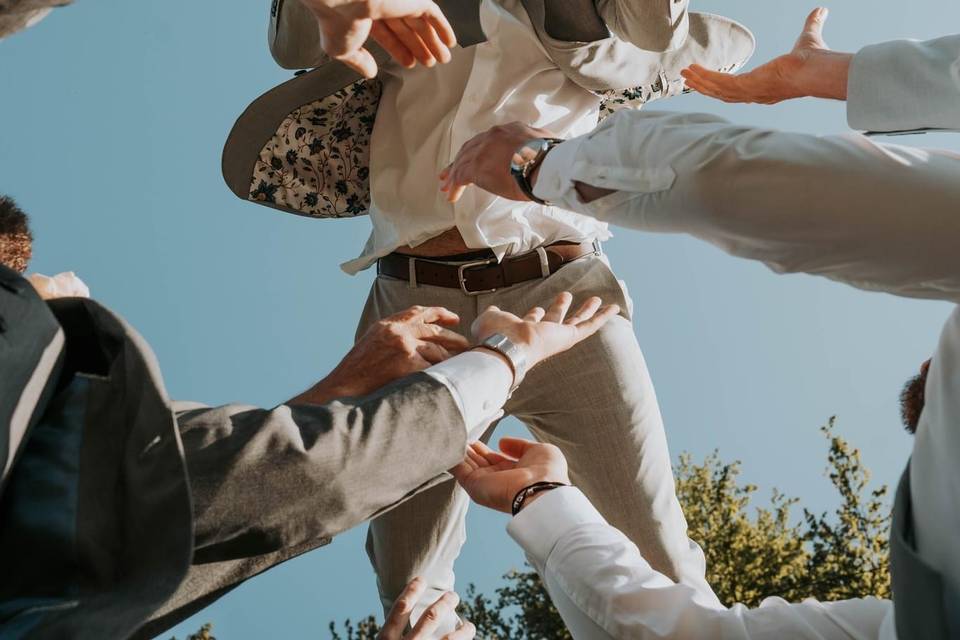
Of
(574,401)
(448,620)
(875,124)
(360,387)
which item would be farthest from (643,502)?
(875,124)

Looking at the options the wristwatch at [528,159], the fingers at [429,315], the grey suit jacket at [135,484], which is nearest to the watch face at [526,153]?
the wristwatch at [528,159]

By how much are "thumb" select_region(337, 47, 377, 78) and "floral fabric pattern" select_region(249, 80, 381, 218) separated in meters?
0.87

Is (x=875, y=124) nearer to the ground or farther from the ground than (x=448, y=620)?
farther from the ground

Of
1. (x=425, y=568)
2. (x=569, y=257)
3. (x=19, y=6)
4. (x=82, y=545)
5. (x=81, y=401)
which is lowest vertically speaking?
(x=425, y=568)

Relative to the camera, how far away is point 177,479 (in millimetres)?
1553

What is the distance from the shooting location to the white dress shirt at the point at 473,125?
10.4 feet

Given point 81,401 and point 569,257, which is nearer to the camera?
point 81,401

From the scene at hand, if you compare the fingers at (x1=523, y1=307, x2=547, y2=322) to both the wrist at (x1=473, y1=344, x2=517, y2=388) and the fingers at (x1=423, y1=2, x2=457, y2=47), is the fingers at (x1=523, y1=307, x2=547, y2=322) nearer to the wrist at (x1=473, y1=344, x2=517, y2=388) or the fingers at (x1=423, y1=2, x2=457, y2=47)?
the wrist at (x1=473, y1=344, x2=517, y2=388)

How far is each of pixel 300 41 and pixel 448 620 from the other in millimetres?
1797

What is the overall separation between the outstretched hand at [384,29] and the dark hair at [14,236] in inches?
41.2

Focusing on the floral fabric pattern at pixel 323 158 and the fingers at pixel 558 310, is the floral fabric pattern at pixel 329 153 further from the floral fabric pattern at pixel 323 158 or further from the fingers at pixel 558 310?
the fingers at pixel 558 310

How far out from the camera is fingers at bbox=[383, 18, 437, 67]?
2.46m

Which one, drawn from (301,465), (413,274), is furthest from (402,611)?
(301,465)

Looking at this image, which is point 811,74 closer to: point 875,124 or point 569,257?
point 875,124
